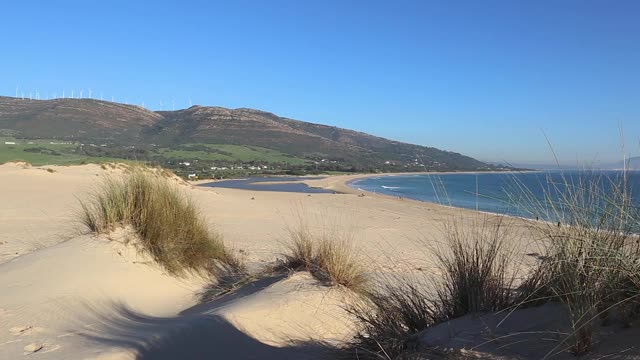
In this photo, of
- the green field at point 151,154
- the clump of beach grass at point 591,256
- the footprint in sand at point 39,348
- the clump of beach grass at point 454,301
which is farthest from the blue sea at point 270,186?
the clump of beach grass at point 591,256

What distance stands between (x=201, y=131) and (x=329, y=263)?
345 ft

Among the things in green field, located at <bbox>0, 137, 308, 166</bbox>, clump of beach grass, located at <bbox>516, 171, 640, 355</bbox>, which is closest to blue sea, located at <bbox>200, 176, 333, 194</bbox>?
green field, located at <bbox>0, 137, 308, 166</bbox>

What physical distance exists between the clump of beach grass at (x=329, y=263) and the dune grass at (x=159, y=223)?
1.33 meters

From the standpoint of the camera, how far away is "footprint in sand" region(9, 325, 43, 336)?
4.13m

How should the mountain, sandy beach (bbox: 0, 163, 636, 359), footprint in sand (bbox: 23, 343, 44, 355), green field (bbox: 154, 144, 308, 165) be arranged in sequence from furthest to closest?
the mountain
green field (bbox: 154, 144, 308, 165)
sandy beach (bbox: 0, 163, 636, 359)
footprint in sand (bbox: 23, 343, 44, 355)

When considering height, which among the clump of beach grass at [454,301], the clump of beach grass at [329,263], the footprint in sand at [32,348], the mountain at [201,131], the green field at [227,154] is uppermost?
the mountain at [201,131]

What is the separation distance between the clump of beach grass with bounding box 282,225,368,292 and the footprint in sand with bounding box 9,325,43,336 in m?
2.83

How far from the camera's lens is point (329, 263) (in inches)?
226

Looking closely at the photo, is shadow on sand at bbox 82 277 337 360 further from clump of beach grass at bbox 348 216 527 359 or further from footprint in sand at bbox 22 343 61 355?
clump of beach grass at bbox 348 216 527 359

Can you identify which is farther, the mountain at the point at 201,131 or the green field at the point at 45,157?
the mountain at the point at 201,131

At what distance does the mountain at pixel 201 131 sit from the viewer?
8094 centimetres

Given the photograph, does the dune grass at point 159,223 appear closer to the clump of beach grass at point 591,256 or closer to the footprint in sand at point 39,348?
the footprint in sand at point 39,348

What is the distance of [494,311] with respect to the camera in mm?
3131

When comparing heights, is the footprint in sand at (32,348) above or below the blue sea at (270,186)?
above
